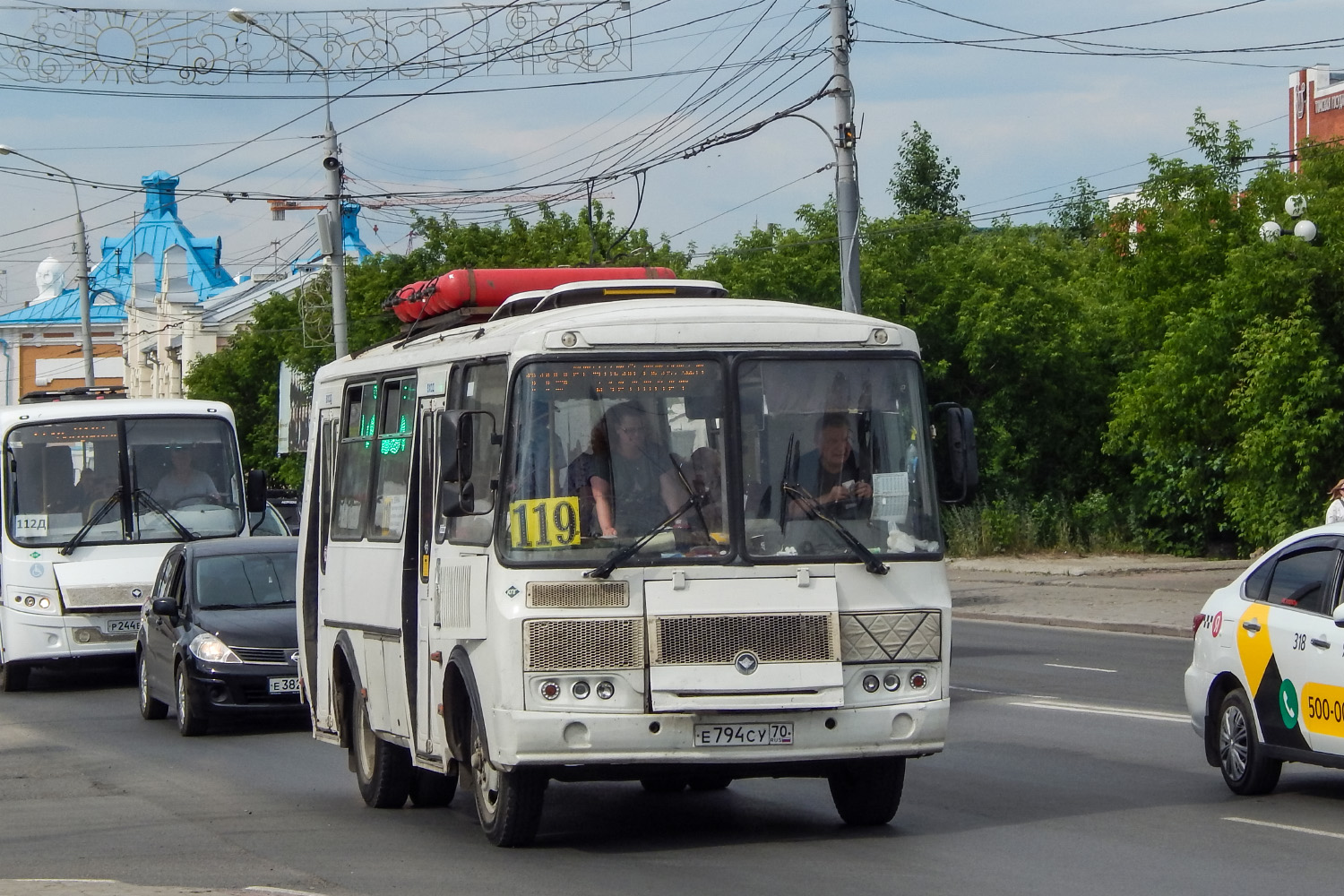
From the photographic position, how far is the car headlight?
1567cm

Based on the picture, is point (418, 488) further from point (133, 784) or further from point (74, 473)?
point (74, 473)

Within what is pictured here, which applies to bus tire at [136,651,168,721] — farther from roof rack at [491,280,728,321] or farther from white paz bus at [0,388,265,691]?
roof rack at [491,280,728,321]

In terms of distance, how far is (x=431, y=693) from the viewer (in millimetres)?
9844

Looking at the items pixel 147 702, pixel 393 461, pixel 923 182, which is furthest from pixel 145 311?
pixel 393 461

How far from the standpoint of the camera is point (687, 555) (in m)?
8.86

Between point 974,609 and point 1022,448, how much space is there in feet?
45.1

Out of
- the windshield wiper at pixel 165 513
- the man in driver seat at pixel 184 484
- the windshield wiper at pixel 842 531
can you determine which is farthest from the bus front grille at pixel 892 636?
the man in driver seat at pixel 184 484

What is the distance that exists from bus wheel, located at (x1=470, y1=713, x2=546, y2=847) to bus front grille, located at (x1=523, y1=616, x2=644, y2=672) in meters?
0.57

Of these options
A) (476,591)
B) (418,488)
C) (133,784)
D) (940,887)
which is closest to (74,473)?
(133,784)

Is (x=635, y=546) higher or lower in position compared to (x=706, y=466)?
lower

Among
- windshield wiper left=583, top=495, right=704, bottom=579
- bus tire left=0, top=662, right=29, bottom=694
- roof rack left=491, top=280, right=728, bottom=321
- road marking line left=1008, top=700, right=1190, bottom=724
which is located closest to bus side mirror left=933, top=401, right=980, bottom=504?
windshield wiper left=583, top=495, right=704, bottom=579

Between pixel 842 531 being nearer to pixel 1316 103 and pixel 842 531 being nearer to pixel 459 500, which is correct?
pixel 459 500

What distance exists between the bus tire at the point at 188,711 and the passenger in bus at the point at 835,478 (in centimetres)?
814

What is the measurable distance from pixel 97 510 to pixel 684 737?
45.0ft
